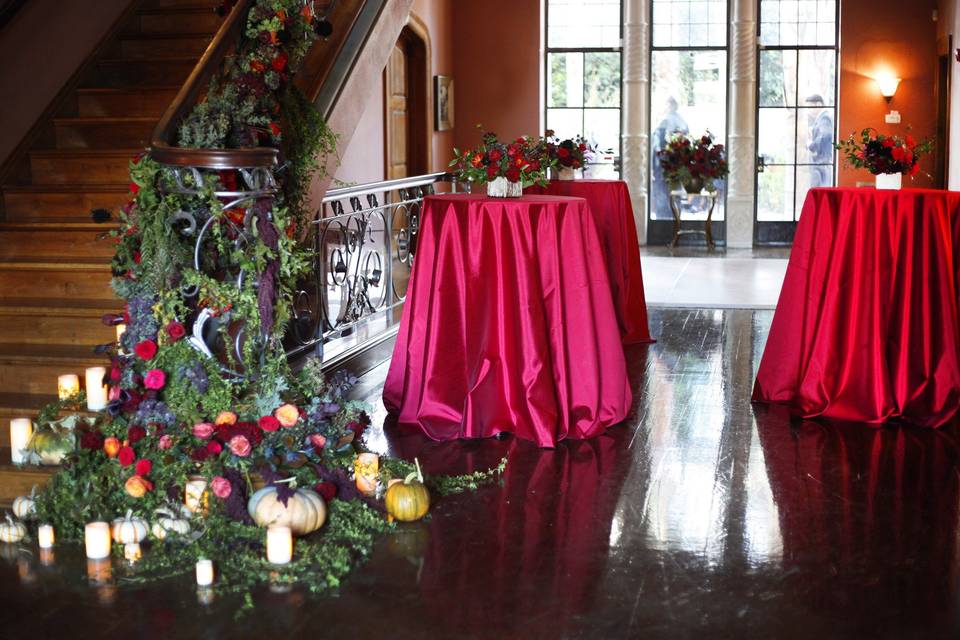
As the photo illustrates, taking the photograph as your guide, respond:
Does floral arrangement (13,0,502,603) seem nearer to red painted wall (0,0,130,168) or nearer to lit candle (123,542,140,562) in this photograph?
lit candle (123,542,140,562)

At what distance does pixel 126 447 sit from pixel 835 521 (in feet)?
7.80

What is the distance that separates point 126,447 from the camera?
144 inches

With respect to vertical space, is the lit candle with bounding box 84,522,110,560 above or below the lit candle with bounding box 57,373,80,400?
below

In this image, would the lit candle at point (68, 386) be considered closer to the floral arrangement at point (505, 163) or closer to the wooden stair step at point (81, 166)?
the wooden stair step at point (81, 166)

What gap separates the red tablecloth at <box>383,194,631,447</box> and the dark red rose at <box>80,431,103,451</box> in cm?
153

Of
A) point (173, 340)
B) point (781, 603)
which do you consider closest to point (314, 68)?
point (173, 340)

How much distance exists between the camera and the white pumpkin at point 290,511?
3527 millimetres

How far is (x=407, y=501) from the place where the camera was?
3.73 m

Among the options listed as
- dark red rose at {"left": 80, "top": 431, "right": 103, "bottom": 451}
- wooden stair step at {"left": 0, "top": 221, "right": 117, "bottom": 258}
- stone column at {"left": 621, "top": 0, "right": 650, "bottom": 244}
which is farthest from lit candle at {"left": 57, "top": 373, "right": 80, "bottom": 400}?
stone column at {"left": 621, "top": 0, "right": 650, "bottom": 244}

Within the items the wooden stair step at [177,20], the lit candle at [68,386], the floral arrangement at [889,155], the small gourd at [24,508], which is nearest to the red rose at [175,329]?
the lit candle at [68,386]

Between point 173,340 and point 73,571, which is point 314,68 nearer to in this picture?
point 173,340

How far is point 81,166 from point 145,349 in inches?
94.4

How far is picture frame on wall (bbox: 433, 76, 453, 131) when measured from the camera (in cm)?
1301

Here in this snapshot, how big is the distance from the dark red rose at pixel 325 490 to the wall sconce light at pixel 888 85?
38.5 feet
